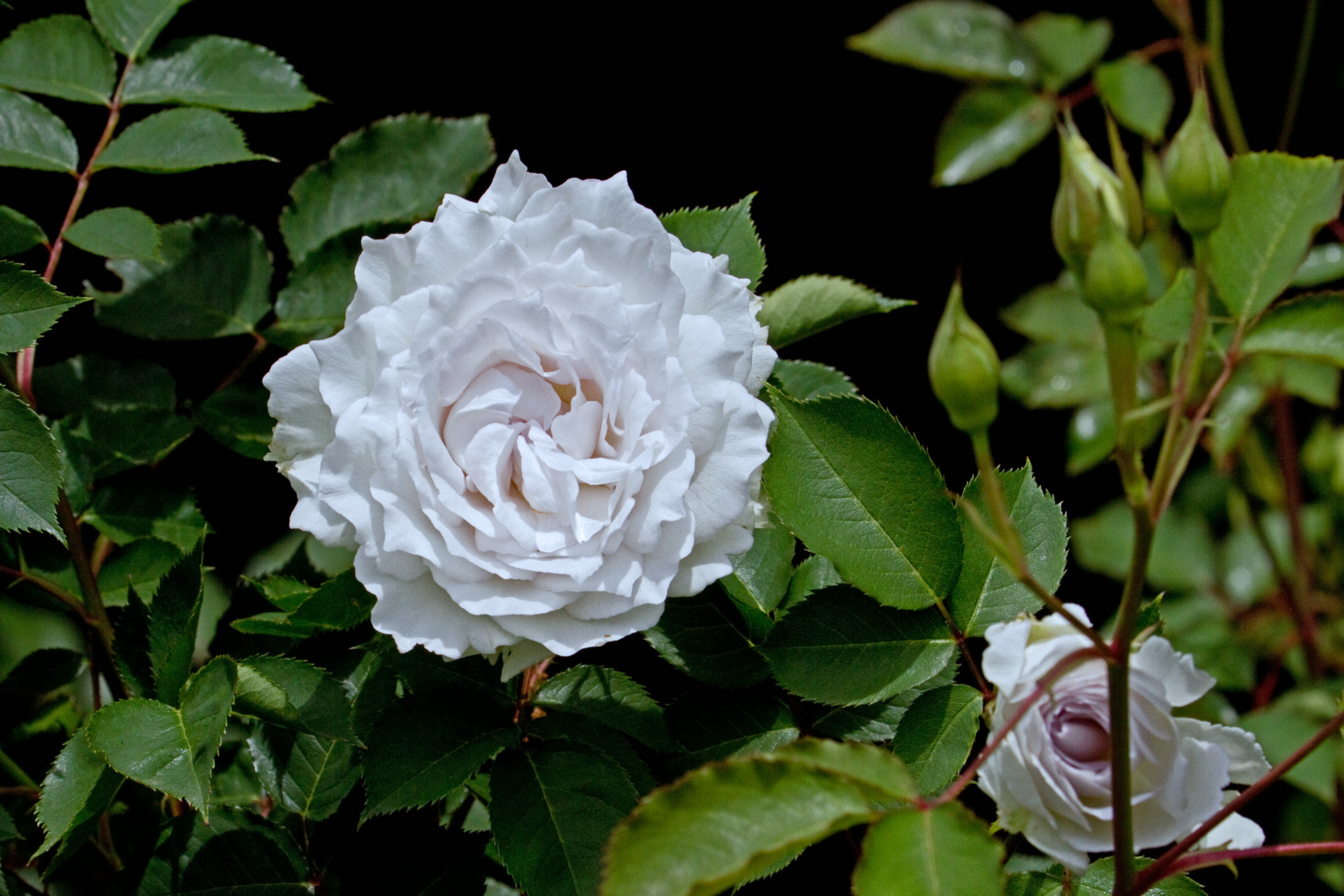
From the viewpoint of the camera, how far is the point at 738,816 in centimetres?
41

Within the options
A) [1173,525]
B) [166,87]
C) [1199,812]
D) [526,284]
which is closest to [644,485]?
[526,284]

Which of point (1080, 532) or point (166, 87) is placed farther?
point (1080, 532)

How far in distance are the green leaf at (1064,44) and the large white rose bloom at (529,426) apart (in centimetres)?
98

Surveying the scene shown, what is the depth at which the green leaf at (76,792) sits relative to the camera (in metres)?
0.53

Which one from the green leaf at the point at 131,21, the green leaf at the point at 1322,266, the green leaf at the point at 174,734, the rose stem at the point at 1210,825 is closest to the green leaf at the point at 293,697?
the green leaf at the point at 174,734

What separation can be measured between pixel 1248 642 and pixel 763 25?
49.8 inches

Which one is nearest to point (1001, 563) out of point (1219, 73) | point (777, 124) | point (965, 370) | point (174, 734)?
point (965, 370)

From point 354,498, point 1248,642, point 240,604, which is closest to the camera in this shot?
point 354,498

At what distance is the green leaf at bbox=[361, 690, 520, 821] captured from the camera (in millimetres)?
528

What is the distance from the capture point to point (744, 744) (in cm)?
59

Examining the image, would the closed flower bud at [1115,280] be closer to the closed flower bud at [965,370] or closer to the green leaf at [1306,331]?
the closed flower bud at [965,370]

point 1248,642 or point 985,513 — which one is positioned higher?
point 985,513

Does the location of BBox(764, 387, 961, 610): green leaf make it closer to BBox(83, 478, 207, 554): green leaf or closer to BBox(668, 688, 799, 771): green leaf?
BBox(668, 688, 799, 771): green leaf

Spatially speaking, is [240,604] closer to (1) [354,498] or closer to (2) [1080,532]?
(1) [354,498]
